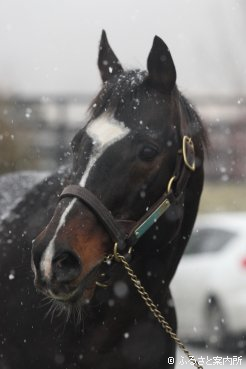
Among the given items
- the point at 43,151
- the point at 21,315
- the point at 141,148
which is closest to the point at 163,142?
the point at 141,148

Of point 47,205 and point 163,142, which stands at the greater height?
point 163,142

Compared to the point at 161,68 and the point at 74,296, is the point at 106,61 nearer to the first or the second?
the point at 161,68

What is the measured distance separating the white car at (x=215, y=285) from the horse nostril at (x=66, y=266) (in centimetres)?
837

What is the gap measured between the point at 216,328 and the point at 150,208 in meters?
8.24

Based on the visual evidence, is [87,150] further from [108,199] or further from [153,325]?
[153,325]

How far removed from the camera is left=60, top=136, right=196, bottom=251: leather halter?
441cm

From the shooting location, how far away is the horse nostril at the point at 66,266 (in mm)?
4164

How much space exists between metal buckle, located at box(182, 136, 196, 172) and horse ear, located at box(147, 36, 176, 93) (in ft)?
0.93

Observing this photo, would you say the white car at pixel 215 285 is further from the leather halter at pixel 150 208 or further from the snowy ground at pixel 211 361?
the leather halter at pixel 150 208

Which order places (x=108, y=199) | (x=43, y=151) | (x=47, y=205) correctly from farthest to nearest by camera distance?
(x=43, y=151) → (x=47, y=205) → (x=108, y=199)

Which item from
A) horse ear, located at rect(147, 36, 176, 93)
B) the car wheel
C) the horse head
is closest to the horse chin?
the horse head

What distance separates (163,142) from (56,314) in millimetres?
1057

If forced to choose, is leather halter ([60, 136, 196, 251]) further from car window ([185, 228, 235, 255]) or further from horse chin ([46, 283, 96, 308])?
car window ([185, 228, 235, 255])

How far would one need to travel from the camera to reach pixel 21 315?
509 cm
